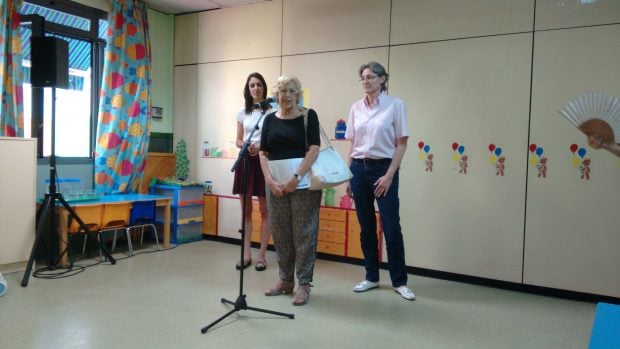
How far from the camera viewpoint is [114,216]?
382 cm

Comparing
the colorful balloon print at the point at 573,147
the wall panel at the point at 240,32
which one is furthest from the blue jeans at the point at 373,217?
the wall panel at the point at 240,32

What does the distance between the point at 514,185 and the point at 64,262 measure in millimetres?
3630

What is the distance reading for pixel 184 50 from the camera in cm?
500

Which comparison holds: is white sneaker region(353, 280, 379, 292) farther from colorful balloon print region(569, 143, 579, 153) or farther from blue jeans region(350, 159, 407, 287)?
colorful balloon print region(569, 143, 579, 153)

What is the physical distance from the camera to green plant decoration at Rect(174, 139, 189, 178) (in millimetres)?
4961

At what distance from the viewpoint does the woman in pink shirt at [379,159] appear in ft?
9.43

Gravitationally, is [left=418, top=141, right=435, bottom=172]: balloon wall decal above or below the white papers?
above

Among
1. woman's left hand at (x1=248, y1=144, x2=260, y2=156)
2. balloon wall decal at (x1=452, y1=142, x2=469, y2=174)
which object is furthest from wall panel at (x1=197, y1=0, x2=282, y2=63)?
balloon wall decal at (x1=452, y1=142, x2=469, y2=174)

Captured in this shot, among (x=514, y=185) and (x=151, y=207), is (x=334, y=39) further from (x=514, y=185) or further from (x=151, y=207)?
(x=151, y=207)

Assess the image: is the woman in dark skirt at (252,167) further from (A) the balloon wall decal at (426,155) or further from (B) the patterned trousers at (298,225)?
(A) the balloon wall decal at (426,155)

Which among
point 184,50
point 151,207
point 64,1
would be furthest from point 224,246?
point 64,1

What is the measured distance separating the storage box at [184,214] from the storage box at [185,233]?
6 cm

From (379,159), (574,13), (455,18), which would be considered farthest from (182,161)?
(574,13)

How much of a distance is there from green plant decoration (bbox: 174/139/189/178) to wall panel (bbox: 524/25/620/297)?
354cm
